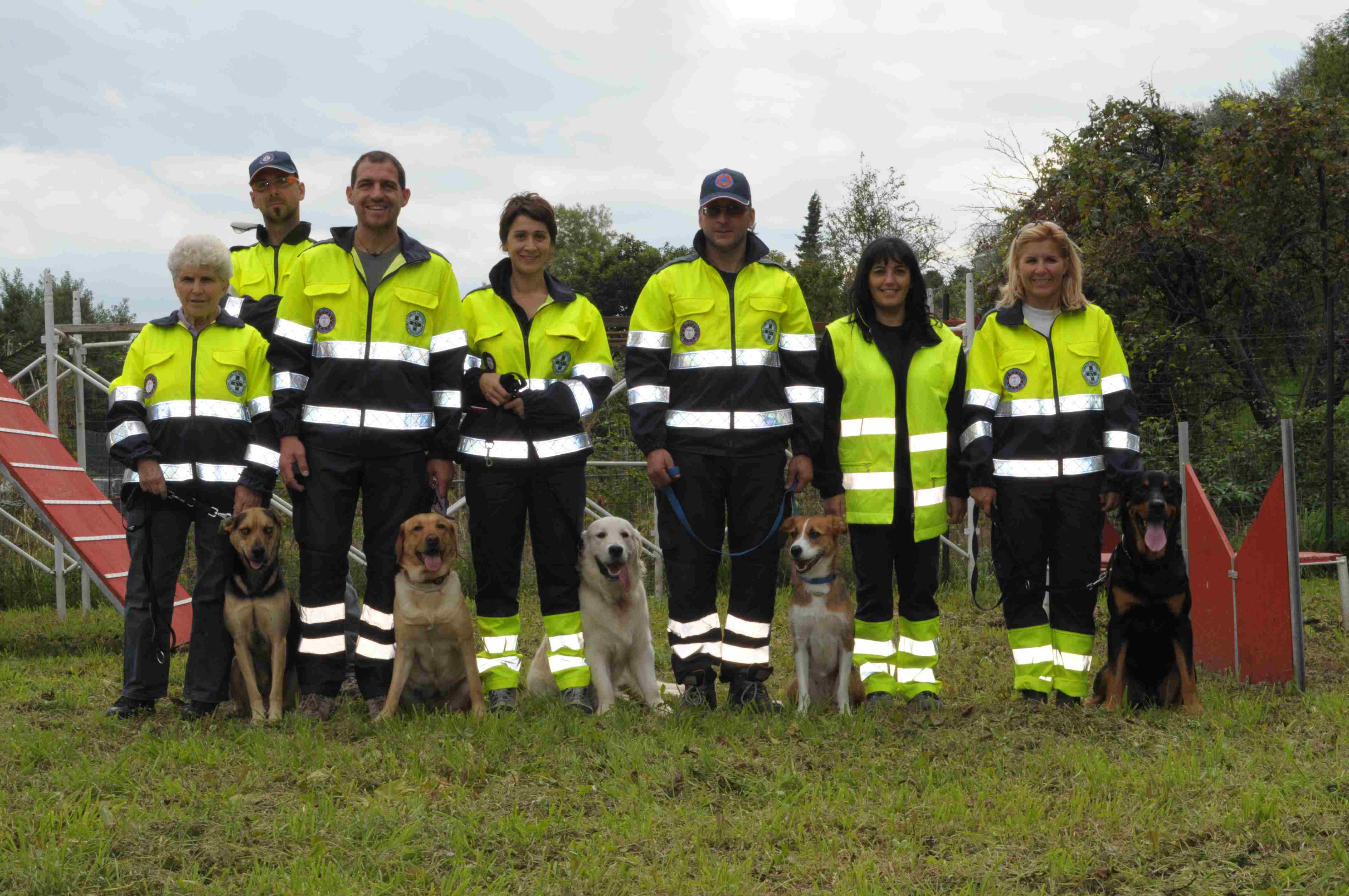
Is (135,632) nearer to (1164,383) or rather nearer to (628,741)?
(628,741)

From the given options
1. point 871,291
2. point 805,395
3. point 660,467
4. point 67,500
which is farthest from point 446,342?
point 67,500

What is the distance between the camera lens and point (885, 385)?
16.2 ft

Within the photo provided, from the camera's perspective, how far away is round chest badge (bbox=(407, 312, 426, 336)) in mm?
4805

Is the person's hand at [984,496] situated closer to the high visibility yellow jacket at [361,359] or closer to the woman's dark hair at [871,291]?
the woman's dark hair at [871,291]

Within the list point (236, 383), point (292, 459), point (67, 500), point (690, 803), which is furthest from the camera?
point (67, 500)

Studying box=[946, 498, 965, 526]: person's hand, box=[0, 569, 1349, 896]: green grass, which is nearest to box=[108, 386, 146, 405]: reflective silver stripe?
box=[0, 569, 1349, 896]: green grass

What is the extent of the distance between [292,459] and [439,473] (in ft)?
2.03

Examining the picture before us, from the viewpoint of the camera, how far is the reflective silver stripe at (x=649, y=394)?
4.81 metres

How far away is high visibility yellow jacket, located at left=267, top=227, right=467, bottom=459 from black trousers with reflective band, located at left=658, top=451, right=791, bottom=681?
3.54 ft

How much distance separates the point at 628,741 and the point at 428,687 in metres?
1.17

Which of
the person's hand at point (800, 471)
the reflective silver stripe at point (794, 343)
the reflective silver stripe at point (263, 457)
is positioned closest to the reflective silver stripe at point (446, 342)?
the reflective silver stripe at point (263, 457)

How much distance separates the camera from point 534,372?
194 inches

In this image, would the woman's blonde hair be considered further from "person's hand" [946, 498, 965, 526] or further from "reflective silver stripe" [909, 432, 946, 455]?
"person's hand" [946, 498, 965, 526]

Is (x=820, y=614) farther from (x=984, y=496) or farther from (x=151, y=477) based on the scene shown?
(x=151, y=477)
